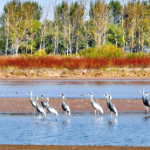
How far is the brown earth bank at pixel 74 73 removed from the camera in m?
39.7

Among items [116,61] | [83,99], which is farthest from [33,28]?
[83,99]

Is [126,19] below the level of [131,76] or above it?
above

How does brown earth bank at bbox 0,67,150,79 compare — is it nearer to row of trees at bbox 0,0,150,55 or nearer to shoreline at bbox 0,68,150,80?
shoreline at bbox 0,68,150,80

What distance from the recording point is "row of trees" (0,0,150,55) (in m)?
78.2

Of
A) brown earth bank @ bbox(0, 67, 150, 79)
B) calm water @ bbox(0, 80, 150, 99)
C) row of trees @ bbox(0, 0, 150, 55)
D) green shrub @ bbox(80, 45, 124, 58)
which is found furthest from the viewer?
row of trees @ bbox(0, 0, 150, 55)

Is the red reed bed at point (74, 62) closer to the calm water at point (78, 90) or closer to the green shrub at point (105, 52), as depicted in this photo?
the green shrub at point (105, 52)

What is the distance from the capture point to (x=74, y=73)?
4025 centimetres

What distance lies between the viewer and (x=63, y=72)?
1597 inches

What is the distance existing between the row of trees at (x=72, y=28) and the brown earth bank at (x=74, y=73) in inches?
1282

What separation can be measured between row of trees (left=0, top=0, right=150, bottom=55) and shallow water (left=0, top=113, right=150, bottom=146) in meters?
57.9

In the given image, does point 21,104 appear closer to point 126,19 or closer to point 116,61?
point 116,61

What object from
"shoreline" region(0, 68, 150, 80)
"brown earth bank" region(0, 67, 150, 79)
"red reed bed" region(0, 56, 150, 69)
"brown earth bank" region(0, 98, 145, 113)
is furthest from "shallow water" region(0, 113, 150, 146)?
"red reed bed" region(0, 56, 150, 69)

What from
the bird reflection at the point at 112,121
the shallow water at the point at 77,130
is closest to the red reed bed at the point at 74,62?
the shallow water at the point at 77,130

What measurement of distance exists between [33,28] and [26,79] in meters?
48.9
